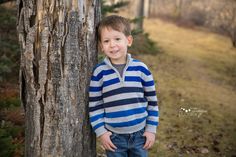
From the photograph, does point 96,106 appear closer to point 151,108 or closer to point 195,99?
point 151,108

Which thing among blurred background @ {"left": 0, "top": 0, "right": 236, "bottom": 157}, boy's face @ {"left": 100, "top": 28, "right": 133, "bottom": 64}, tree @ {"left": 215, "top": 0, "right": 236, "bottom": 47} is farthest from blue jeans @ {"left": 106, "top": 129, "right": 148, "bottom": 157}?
tree @ {"left": 215, "top": 0, "right": 236, "bottom": 47}

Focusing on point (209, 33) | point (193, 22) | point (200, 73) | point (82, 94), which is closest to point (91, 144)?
point (82, 94)

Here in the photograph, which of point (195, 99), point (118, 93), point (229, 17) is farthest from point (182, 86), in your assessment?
point (229, 17)

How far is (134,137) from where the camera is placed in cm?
303

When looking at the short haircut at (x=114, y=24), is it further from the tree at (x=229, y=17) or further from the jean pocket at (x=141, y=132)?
the tree at (x=229, y=17)

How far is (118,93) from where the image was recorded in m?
2.89

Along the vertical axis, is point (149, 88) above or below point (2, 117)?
above

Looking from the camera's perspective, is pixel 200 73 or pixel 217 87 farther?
pixel 200 73

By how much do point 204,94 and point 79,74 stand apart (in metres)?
6.04

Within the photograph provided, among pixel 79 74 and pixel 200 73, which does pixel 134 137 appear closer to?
pixel 79 74

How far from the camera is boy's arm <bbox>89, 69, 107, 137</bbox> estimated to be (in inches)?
115

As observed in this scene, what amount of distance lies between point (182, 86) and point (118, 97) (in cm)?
622

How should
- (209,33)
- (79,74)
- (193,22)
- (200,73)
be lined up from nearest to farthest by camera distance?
1. (79,74)
2. (200,73)
3. (209,33)
4. (193,22)

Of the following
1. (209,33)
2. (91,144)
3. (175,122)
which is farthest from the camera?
(209,33)
